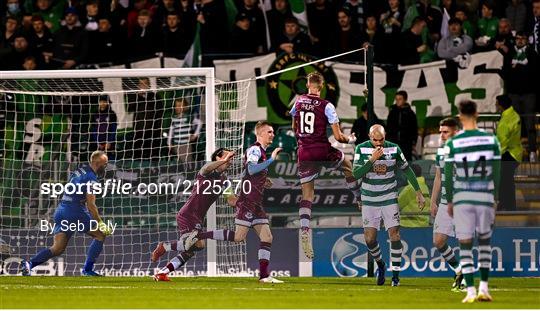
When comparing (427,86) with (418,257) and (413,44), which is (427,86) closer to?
(413,44)

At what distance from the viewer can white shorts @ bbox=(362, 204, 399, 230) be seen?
54.7ft

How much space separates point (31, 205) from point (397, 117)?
574cm

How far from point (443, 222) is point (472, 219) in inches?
103

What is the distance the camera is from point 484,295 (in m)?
13.9

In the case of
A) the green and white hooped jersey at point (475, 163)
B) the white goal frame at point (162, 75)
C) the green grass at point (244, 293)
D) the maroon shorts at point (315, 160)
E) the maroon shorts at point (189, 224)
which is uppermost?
the white goal frame at point (162, 75)

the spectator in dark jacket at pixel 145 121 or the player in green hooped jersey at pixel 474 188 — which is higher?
the spectator in dark jacket at pixel 145 121

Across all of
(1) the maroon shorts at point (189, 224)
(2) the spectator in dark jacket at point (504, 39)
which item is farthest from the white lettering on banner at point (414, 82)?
(1) the maroon shorts at point (189, 224)

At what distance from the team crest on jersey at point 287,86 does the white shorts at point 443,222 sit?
593 centimetres

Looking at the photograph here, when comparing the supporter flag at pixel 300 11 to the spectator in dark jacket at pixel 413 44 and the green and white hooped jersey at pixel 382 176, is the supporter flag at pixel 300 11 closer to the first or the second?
the spectator in dark jacket at pixel 413 44

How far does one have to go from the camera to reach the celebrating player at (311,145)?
56.1 ft

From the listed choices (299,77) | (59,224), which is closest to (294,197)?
(59,224)

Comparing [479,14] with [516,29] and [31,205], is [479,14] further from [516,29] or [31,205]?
[31,205]

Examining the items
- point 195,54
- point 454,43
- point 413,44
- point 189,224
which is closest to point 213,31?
point 195,54

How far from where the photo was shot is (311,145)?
17.5 metres
